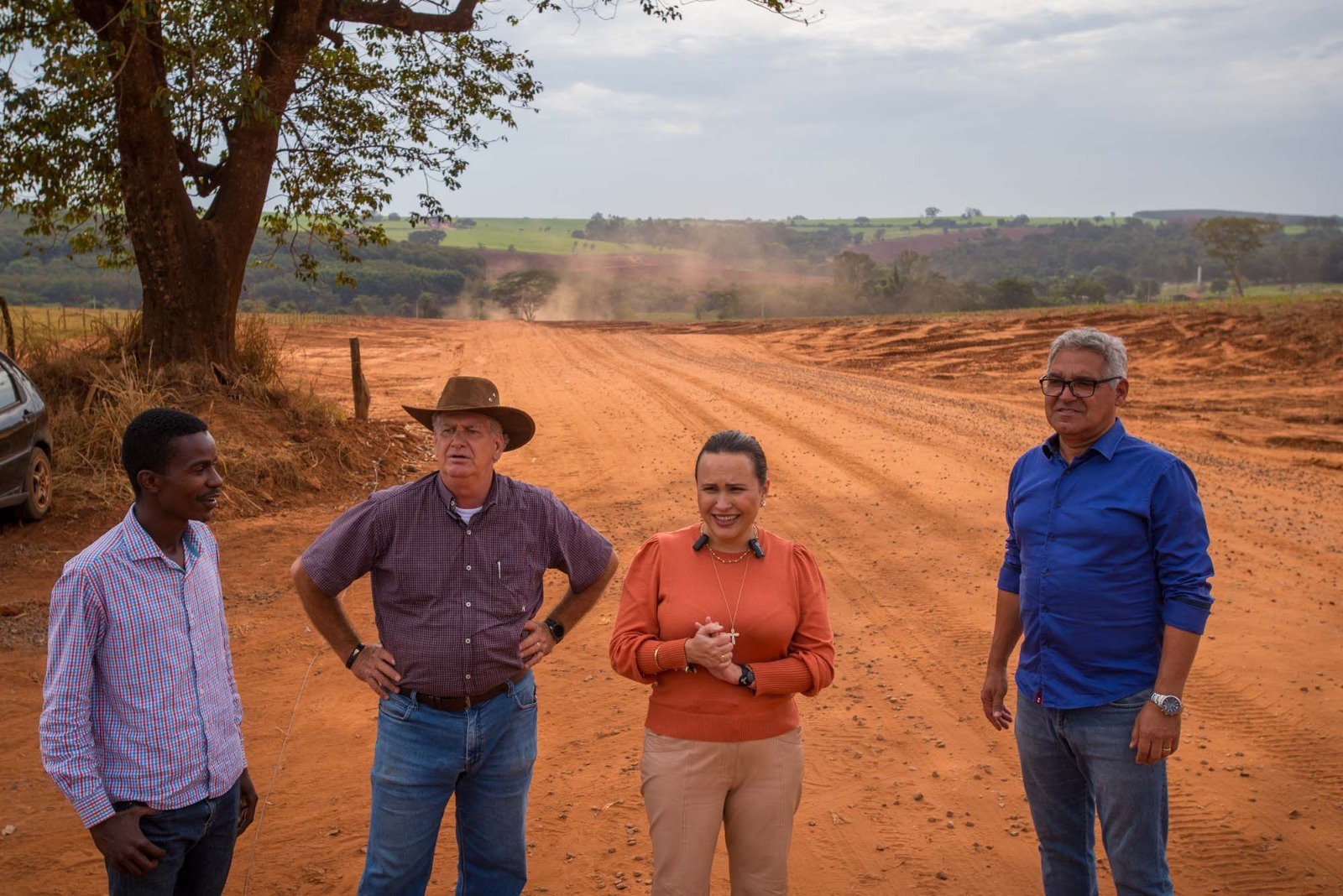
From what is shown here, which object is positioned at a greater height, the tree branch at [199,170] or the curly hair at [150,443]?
the tree branch at [199,170]

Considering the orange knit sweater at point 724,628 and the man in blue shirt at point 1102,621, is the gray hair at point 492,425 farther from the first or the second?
the man in blue shirt at point 1102,621

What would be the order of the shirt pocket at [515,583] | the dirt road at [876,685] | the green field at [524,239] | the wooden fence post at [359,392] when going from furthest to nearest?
the green field at [524,239] → the wooden fence post at [359,392] → the dirt road at [876,685] → the shirt pocket at [515,583]

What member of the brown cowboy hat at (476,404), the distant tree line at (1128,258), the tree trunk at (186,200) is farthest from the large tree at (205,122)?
the distant tree line at (1128,258)

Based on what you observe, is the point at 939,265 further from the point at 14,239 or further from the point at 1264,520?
the point at 1264,520

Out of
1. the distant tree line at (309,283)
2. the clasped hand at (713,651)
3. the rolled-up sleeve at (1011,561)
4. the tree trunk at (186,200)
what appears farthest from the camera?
the distant tree line at (309,283)

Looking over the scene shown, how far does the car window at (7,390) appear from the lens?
9688 mm

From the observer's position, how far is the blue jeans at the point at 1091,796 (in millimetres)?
3211

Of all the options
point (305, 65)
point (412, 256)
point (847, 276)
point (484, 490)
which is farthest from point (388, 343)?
point (412, 256)

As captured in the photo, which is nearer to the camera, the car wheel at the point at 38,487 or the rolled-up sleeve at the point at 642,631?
the rolled-up sleeve at the point at 642,631

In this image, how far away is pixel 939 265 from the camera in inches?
3819

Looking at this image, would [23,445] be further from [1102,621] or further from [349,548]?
[1102,621]

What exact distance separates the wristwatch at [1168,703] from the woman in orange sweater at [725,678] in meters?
0.94

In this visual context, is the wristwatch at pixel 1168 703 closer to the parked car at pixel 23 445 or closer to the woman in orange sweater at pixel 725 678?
the woman in orange sweater at pixel 725 678

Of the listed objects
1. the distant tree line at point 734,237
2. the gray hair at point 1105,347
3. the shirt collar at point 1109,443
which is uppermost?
the distant tree line at point 734,237
